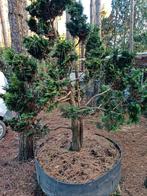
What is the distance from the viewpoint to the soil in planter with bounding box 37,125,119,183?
3.05 m

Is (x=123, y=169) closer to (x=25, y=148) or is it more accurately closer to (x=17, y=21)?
(x=25, y=148)

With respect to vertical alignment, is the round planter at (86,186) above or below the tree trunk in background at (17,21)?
below

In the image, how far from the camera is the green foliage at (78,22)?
2879mm

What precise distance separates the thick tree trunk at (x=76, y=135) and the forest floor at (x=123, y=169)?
81 centimetres

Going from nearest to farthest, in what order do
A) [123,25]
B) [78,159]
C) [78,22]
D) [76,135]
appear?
[78,22] < [78,159] < [76,135] < [123,25]

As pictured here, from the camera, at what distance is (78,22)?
117 inches

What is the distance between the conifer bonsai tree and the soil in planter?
465 mm

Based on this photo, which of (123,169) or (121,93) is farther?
(123,169)

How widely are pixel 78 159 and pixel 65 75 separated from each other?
121 cm

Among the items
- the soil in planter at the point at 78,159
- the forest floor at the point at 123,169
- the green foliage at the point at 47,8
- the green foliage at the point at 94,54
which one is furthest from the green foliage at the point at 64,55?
the forest floor at the point at 123,169

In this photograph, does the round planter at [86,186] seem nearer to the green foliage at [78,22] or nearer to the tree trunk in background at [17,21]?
the green foliage at [78,22]

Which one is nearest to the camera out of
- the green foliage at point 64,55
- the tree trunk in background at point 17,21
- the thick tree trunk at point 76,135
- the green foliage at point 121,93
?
the green foliage at point 64,55

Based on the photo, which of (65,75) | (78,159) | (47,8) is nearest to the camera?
(65,75)

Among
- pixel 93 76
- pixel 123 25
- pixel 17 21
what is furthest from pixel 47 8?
pixel 123 25
